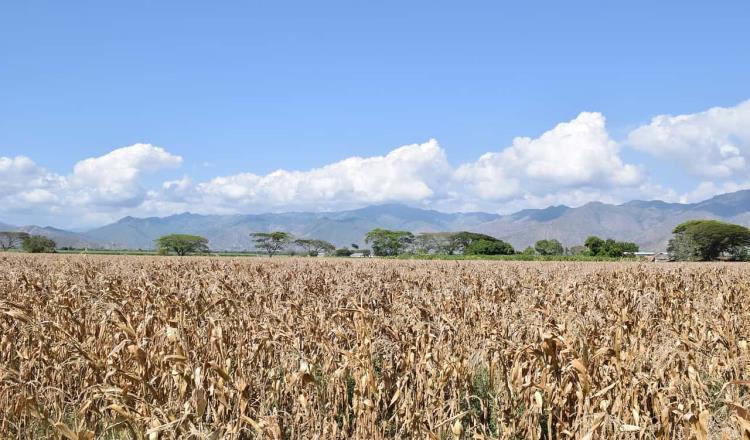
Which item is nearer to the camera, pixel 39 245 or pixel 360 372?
pixel 360 372

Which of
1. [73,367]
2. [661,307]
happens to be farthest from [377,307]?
[661,307]

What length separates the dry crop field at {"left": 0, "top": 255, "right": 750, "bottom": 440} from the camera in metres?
4.41

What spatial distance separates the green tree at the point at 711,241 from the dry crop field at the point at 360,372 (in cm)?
14511

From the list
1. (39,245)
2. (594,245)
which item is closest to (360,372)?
(594,245)

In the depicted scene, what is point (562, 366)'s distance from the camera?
591 centimetres

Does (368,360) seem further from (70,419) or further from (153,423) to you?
(70,419)

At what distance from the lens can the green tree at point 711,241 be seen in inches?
5330

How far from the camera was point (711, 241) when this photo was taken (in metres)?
143

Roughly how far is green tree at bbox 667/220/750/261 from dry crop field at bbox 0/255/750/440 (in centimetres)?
14511

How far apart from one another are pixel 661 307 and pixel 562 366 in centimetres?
634

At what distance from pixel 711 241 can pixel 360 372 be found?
166 meters

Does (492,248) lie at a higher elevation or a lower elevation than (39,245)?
lower

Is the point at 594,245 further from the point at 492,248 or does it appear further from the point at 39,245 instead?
the point at 39,245

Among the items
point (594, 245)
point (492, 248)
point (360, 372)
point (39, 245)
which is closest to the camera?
point (360, 372)
